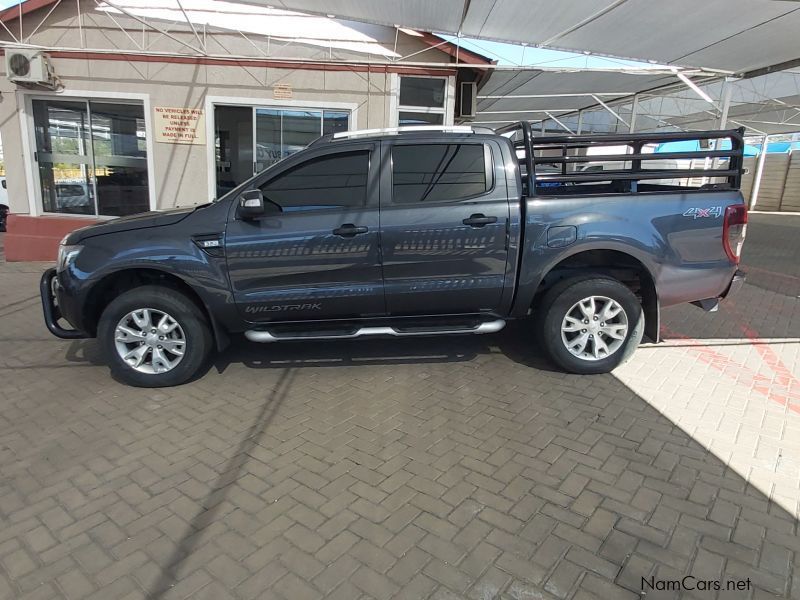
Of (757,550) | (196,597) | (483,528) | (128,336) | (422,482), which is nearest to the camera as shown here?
(196,597)

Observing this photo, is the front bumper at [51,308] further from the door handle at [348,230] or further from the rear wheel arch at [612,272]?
the rear wheel arch at [612,272]

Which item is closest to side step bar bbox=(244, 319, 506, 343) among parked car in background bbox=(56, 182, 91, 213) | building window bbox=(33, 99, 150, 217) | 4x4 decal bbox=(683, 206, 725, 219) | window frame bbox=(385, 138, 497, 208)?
window frame bbox=(385, 138, 497, 208)

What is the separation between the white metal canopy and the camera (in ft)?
21.5

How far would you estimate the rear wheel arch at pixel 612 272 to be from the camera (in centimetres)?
436

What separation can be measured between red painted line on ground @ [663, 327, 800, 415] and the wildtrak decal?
364 cm

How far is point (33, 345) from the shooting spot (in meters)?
5.23

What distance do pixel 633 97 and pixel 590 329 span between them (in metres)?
11.3

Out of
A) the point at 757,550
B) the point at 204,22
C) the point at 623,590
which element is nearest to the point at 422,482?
the point at 623,590

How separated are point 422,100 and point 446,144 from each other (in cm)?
492

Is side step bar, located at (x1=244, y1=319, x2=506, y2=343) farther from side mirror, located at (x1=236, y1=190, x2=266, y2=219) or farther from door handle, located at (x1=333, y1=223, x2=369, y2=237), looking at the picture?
side mirror, located at (x1=236, y1=190, x2=266, y2=219)

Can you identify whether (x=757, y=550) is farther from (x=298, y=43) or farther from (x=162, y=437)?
(x=298, y=43)

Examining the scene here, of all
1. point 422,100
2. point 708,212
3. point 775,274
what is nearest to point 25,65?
point 422,100

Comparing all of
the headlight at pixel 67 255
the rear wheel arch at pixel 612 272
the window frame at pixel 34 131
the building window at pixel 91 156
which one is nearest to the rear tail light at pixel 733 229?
the rear wheel arch at pixel 612 272

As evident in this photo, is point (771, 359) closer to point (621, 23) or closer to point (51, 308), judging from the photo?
point (621, 23)
